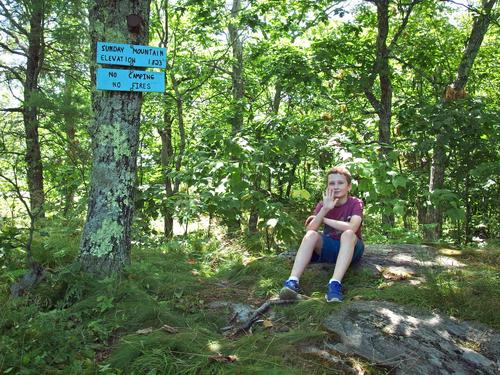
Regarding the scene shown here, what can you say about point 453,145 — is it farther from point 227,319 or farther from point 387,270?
point 227,319

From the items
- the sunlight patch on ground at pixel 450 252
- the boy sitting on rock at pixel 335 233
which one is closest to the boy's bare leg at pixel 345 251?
the boy sitting on rock at pixel 335 233

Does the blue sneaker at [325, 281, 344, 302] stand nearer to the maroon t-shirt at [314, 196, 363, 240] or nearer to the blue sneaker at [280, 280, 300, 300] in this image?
the blue sneaker at [280, 280, 300, 300]

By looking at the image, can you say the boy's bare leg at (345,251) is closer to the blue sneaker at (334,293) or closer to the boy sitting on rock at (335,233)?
the boy sitting on rock at (335,233)

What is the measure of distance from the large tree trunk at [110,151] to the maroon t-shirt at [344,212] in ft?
6.58

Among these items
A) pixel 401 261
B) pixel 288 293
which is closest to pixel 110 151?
pixel 288 293

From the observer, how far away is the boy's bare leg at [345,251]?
3795 mm

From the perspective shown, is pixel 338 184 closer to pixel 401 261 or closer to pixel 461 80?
pixel 401 261

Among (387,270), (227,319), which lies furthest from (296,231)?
(227,319)

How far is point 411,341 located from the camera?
2879mm

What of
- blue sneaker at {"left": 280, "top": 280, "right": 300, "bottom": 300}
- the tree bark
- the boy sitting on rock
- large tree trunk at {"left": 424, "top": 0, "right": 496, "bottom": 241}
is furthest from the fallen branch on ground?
A: large tree trunk at {"left": 424, "top": 0, "right": 496, "bottom": 241}

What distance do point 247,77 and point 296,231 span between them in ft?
23.1

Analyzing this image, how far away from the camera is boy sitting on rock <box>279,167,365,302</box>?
12.9 ft

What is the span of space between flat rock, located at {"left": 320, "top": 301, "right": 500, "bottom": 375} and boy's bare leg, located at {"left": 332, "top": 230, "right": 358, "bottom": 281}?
51 centimetres

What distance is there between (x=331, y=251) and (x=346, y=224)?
38 cm
